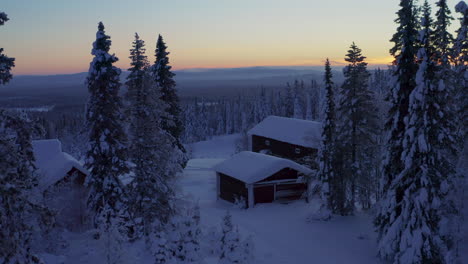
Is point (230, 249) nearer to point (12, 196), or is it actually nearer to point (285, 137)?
point (12, 196)

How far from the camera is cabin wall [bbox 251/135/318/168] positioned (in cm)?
4348

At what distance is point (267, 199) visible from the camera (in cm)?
3222

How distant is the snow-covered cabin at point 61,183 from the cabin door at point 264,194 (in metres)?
13.6

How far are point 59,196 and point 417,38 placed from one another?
22.1 metres

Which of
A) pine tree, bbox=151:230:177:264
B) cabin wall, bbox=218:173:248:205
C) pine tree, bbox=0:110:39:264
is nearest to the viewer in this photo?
pine tree, bbox=0:110:39:264

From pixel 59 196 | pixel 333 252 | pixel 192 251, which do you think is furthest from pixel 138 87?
pixel 333 252

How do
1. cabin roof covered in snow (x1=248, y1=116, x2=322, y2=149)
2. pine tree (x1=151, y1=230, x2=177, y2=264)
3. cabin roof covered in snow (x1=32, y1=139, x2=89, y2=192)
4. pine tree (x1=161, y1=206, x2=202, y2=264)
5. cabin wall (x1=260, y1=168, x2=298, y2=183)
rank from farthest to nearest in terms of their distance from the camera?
1. cabin roof covered in snow (x1=248, y1=116, x2=322, y2=149)
2. cabin wall (x1=260, y1=168, x2=298, y2=183)
3. cabin roof covered in snow (x1=32, y1=139, x2=89, y2=192)
4. pine tree (x1=161, y1=206, x2=202, y2=264)
5. pine tree (x1=151, y1=230, x2=177, y2=264)

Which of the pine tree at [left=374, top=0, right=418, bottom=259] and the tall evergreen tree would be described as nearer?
the pine tree at [left=374, top=0, right=418, bottom=259]

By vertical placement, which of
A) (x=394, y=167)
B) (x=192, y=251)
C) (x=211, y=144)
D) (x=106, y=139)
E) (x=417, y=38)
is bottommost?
(x=211, y=144)

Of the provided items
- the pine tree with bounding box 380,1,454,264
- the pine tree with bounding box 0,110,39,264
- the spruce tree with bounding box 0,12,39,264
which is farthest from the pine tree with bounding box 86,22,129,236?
the pine tree with bounding box 380,1,454,264

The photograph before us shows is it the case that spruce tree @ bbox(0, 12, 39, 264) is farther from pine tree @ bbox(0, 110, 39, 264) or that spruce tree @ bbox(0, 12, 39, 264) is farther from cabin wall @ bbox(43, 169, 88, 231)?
cabin wall @ bbox(43, 169, 88, 231)

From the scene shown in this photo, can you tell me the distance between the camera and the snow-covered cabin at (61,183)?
926 inches

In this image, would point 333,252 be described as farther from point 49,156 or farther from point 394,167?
point 49,156

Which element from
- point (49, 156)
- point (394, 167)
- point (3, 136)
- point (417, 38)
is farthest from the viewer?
point (49, 156)
